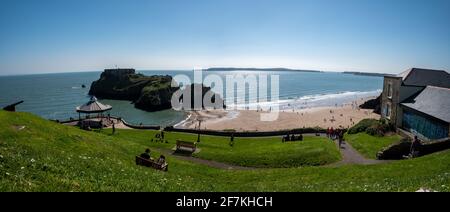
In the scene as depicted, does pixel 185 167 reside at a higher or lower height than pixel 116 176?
lower

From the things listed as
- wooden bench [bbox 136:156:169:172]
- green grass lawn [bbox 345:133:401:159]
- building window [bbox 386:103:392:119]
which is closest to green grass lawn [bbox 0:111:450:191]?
wooden bench [bbox 136:156:169:172]

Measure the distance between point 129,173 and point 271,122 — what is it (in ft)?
197

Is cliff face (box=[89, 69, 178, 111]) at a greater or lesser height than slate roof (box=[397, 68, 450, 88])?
lesser

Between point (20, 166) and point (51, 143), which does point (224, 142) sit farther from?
point (20, 166)

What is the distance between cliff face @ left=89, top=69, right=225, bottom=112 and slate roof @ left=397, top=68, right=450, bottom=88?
71.8 m

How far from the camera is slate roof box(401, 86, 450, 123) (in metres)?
32.0

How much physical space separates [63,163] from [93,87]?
147m

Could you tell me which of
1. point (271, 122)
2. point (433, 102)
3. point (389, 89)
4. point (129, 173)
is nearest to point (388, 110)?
point (389, 89)

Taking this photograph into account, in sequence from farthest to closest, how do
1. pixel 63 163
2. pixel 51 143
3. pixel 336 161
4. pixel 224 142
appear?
pixel 224 142
pixel 336 161
pixel 51 143
pixel 63 163

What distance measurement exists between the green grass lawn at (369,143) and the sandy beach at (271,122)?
2573 centimetres

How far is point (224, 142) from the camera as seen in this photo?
36.5 meters

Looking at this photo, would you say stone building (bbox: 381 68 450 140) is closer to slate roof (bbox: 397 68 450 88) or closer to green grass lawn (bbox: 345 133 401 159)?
slate roof (bbox: 397 68 450 88)
